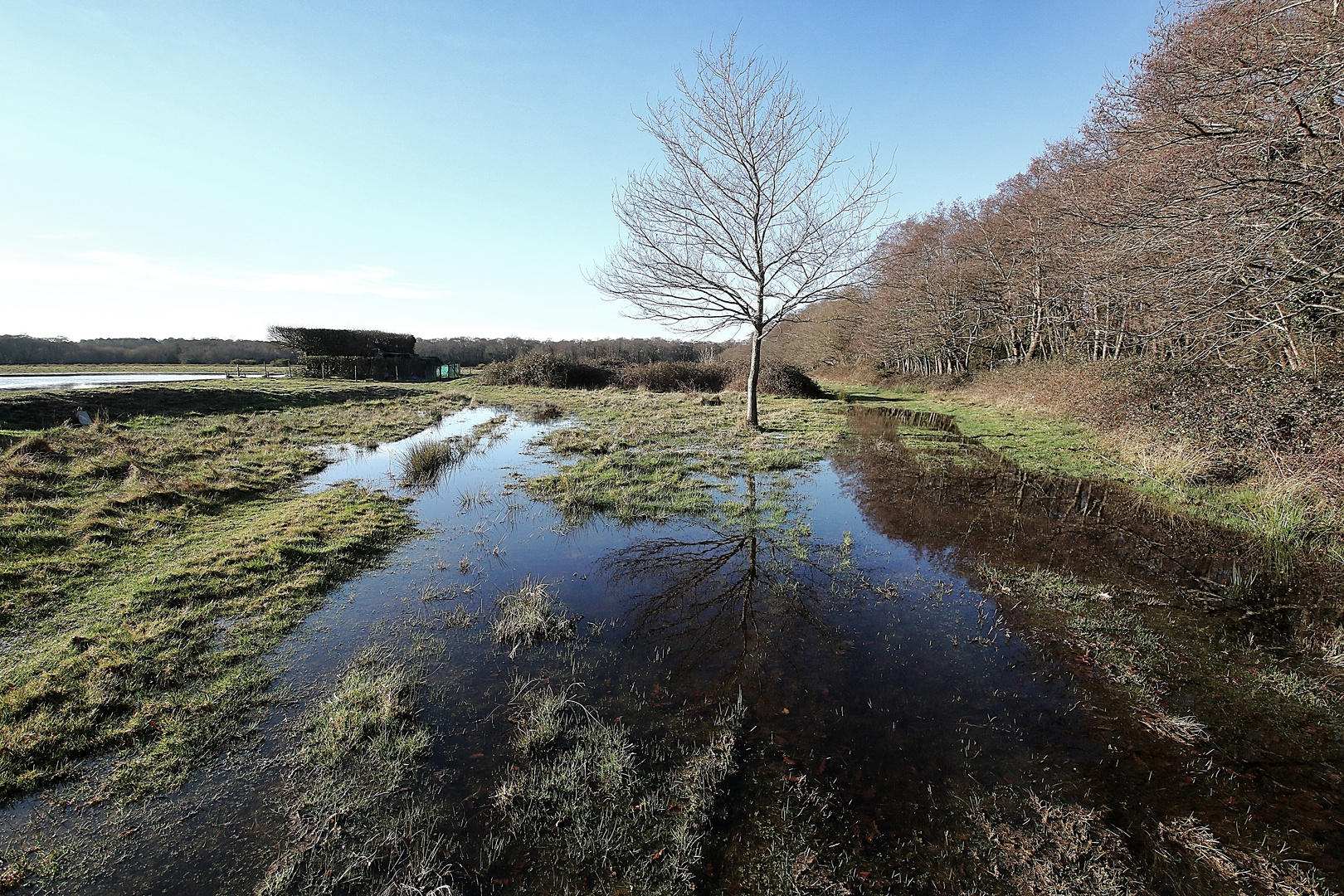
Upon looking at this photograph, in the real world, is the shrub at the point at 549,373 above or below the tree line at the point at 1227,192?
below

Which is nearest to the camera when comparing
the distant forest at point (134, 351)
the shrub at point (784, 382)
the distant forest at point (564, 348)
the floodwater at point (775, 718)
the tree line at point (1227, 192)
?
the floodwater at point (775, 718)

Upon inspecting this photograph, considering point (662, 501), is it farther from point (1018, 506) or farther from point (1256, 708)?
point (1256, 708)

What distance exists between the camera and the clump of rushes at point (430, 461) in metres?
9.78

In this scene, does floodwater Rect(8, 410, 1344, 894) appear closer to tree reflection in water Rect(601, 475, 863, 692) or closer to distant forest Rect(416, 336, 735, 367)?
tree reflection in water Rect(601, 475, 863, 692)

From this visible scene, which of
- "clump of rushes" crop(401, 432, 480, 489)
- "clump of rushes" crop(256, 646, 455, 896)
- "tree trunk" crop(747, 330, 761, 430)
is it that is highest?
"tree trunk" crop(747, 330, 761, 430)

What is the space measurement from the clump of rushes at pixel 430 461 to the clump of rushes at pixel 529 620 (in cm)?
542

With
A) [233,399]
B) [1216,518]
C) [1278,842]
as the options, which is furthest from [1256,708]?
[233,399]

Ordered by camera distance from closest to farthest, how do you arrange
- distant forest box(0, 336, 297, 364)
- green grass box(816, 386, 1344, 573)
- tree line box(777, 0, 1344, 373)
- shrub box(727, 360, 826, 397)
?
green grass box(816, 386, 1344, 573) → tree line box(777, 0, 1344, 373) → shrub box(727, 360, 826, 397) → distant forest box(0, 336, 297, 364)

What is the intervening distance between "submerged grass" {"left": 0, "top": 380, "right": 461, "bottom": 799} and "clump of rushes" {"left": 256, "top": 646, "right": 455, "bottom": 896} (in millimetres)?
687

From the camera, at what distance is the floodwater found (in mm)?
2453

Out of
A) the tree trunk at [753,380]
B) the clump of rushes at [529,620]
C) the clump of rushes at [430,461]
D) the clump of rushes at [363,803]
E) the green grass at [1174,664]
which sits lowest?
the clump of rushes at [363,803]

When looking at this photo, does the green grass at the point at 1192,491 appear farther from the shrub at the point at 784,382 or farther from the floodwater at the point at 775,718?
the shrub at the point at 784,382

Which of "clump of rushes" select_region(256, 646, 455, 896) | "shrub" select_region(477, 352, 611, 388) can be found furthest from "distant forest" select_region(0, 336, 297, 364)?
"clump of rushes" select_region(256, 646, 455, 896)

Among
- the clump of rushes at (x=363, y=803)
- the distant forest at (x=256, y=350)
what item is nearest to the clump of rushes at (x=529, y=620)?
the clump of rushes at (x=363, y=803)
